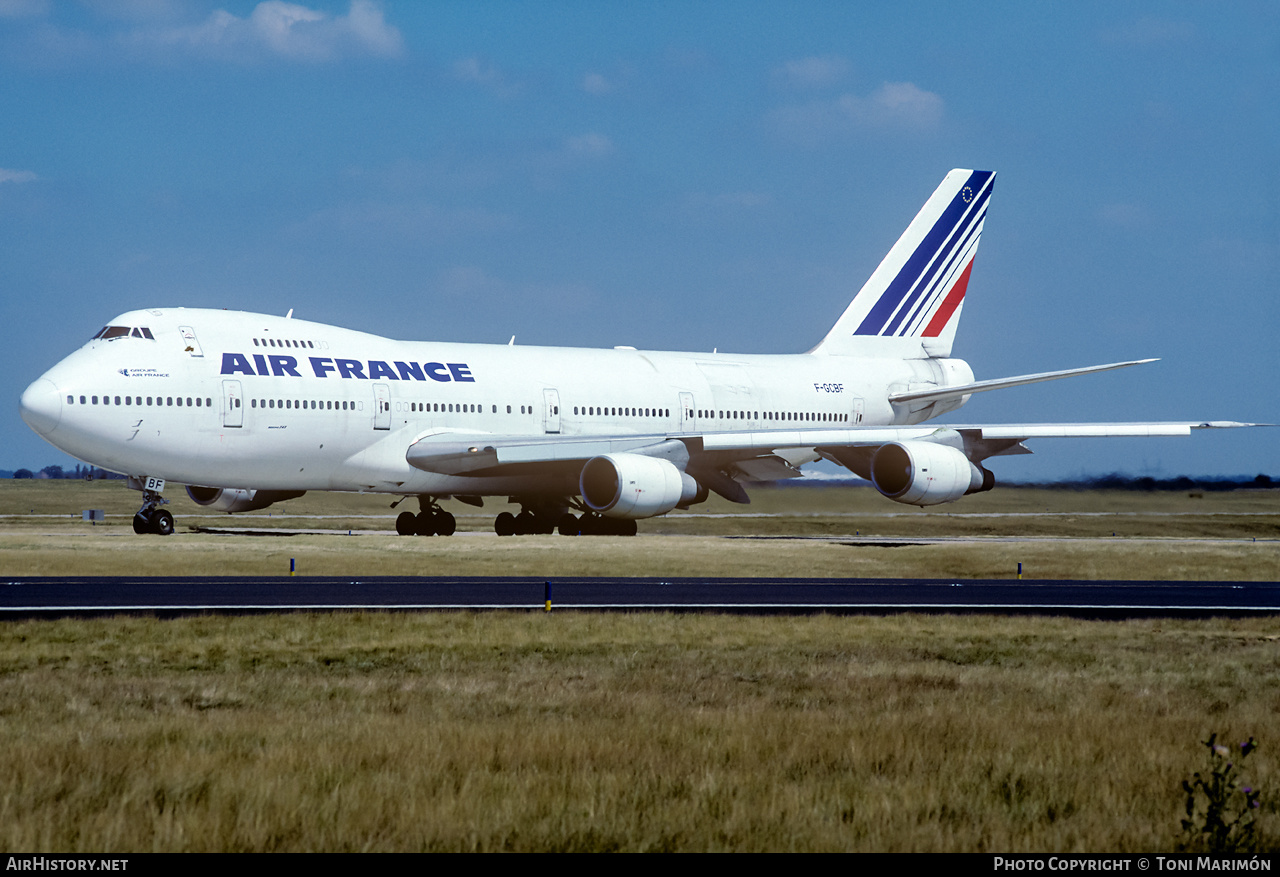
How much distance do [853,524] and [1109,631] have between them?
110 ft

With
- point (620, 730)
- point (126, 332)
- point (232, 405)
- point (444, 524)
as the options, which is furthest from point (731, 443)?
point (620, 730)

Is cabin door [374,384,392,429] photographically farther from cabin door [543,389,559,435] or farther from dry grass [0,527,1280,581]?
cabin door [543,389,559,435]

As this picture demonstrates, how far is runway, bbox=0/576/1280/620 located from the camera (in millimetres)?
20734

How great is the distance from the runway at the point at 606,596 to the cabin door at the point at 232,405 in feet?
20.3

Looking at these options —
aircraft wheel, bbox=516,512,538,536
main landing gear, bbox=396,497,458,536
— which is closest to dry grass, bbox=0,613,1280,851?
main landing gear, bbox=396,497,458,536

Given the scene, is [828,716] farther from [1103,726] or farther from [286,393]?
[286,393]

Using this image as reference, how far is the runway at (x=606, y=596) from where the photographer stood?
20734mm

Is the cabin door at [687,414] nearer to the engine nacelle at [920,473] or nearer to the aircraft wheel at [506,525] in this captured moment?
the aircraft wheel at [506,525]

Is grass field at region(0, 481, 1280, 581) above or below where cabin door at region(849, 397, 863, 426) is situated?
below

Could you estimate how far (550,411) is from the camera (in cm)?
3816

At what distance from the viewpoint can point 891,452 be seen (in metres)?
36.4

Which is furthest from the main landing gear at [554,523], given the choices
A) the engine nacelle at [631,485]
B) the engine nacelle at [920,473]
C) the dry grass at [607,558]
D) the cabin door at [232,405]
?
the cabin door at [232,405]

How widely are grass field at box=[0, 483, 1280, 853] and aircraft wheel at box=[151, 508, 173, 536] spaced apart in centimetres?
1776
